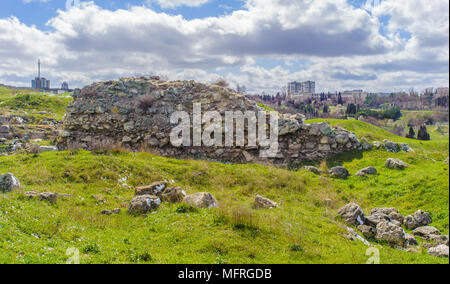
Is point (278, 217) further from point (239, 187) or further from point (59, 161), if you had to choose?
point (59, 161)

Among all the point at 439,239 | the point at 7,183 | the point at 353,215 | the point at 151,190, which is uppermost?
the point at 7,183

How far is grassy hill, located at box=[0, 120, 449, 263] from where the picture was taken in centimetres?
723

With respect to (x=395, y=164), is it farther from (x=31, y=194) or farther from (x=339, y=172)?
(x=31, y=194)

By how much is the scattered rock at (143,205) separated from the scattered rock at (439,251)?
9454 mm

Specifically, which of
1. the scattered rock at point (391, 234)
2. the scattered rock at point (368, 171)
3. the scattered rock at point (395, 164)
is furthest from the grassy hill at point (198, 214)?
the scattered rock at point (368, 171)

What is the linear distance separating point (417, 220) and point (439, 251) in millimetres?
2780

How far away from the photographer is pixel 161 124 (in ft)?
76.9

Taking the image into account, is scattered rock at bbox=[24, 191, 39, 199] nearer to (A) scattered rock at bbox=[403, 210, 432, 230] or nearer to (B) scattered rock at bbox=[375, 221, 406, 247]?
(B) scattered rock at bbox=[375, 221, 406, 247]

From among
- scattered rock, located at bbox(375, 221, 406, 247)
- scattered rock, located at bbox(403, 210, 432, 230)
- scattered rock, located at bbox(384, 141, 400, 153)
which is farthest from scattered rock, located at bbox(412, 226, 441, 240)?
scattered rock, located at bbox(384, 141, 400, 153)

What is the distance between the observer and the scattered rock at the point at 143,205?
1061 cm

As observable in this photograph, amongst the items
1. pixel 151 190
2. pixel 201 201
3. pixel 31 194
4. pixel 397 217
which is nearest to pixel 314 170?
pixel 397 217

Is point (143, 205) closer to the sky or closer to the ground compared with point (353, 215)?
closer to the sky
